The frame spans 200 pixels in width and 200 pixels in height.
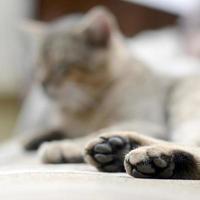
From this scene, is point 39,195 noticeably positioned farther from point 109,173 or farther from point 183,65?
point 183,65

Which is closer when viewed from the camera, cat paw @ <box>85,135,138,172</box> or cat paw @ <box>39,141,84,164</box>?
cat paw @ <box>85,135,138,172</box>

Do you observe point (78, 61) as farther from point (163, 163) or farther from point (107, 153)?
point (163, 163)

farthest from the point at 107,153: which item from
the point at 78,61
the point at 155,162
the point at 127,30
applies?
the point at 127,30

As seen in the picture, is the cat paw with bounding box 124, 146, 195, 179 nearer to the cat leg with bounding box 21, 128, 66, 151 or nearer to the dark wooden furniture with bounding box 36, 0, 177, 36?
the cat leg with bounding box 21, 128, 66, 151

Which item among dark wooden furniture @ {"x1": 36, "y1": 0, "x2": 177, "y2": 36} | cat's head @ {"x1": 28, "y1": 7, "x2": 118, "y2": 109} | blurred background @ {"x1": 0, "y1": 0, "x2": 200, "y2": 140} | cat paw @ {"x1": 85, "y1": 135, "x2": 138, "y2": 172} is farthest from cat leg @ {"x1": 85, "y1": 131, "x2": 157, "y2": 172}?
dark wooden furniture @ {"x1": 36, "y1": 0, "x2": 177, "y2": 36}

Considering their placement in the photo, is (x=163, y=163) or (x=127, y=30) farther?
(x=127, y=30)

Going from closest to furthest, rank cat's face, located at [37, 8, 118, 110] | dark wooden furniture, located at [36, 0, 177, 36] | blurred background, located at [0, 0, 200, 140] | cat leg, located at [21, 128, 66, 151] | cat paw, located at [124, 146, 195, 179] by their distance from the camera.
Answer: cat paw, located at [124, 146, 195, 179] < cat leg, located at [21, 128, 66, 151] < cat's face, located at [37, 8, 118, 110] < blurred background, located at [0, 0, 200, 140] < dark wooden furniture, located at [36, 0, 177, 36]

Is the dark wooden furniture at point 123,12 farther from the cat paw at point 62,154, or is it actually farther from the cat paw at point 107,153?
the cat paw at point 107,153

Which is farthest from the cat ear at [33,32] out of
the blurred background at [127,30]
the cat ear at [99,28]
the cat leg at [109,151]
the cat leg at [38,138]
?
the cat leg at [109,151]
